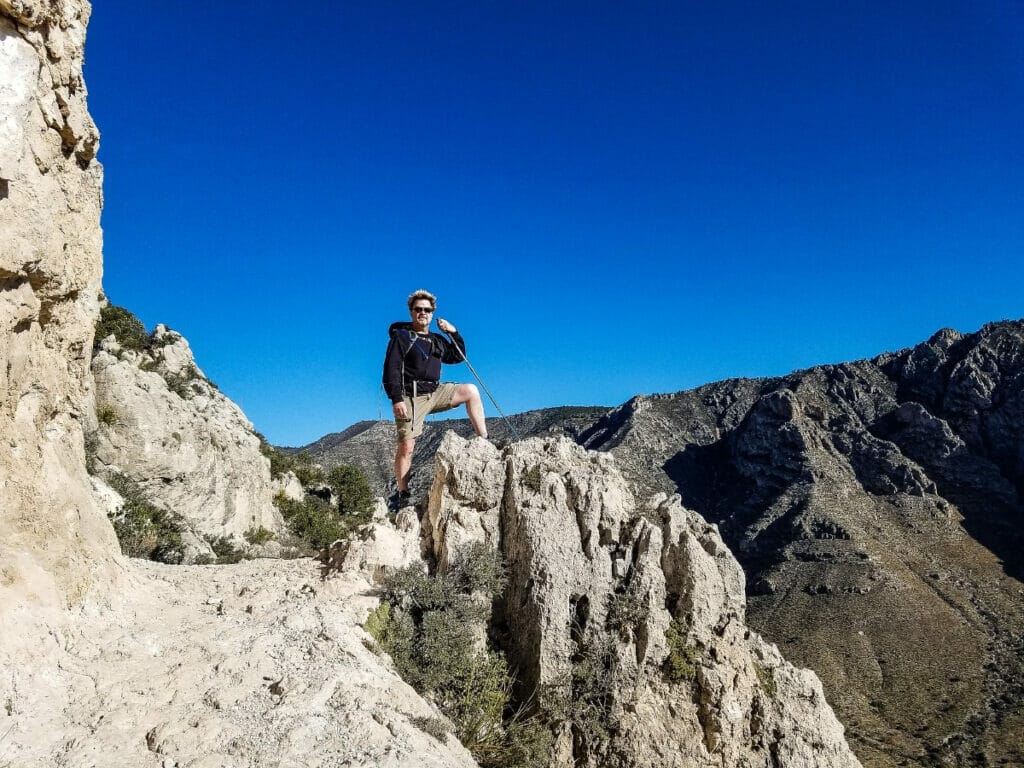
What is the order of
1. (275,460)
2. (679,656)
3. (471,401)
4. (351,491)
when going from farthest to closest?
(351,491), (275,460), (471,401), (679,656)

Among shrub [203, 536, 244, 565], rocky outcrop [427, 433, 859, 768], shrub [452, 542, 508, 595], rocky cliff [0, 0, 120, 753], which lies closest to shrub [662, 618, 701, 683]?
rocky outcrop [427, 433, 859, 768]

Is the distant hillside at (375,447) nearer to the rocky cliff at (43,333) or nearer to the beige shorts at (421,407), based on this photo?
the beige shorts at (421,407)

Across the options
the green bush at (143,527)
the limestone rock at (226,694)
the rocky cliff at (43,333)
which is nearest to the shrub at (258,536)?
the green bush at (143,527)

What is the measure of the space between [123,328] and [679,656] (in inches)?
865

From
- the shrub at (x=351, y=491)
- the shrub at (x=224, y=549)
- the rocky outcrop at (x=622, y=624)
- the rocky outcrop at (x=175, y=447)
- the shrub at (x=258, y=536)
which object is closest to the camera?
the rocky outcrop at (x=622, y=624)

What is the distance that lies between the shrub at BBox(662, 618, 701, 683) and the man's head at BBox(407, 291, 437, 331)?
5.14m

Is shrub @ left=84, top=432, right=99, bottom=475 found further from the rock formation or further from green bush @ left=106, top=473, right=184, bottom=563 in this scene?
the rock formation

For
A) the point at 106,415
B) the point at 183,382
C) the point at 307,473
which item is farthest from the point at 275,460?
the point at 106,415

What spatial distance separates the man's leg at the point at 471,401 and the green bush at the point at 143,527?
21.6ft

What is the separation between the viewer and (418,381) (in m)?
8.97

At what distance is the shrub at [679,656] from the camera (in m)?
7.64

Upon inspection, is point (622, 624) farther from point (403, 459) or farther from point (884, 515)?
point (884, 515)

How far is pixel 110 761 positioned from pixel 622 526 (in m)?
6.16

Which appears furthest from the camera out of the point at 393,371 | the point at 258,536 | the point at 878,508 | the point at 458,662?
the point at 878,508
